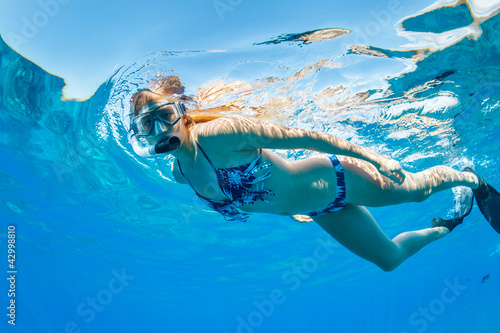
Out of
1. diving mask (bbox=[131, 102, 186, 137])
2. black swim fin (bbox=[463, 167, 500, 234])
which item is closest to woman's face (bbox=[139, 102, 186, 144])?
diving mask (bbox=[131, 102, 186, 137])

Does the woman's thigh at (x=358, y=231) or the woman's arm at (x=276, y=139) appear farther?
the woman's thigh at (x=358, y=231)

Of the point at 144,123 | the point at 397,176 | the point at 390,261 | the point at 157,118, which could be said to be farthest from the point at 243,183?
the point at 390,261

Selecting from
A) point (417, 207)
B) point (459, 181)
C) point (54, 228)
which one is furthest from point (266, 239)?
point (459, 181)

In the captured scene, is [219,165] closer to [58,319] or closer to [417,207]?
[417,207]

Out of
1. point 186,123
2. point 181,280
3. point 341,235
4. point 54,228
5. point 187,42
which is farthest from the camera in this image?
point 181,280

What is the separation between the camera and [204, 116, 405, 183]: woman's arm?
132 inches

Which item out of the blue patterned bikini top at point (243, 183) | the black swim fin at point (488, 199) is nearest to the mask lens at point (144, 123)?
the blue patterned bikini top at point (243, 183)

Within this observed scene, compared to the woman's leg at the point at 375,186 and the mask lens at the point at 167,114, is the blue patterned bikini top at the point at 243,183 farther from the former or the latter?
the woman's leg at the point at 375,186

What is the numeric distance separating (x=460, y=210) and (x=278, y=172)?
488 centimetres

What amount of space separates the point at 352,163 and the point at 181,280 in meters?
34.7

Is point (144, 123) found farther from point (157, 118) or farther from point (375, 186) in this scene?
point (375, 186)

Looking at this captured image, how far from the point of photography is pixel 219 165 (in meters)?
3.58

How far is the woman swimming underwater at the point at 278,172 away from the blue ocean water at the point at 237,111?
322 centimetres

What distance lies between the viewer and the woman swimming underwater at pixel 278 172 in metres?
3.49
